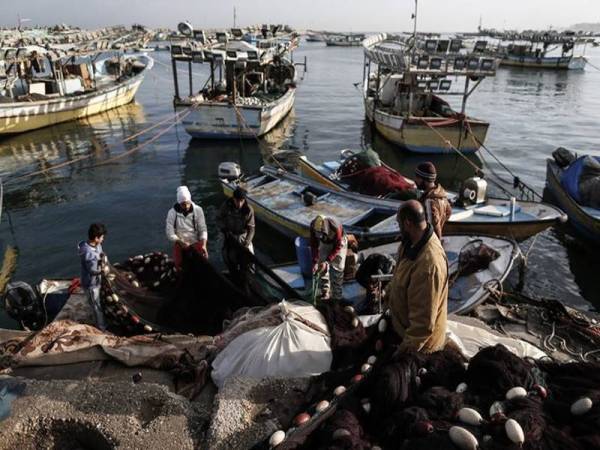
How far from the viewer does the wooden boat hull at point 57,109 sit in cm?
2302

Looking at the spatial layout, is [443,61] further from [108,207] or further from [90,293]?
[90,293]

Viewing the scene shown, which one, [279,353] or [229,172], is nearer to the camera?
[279,353]

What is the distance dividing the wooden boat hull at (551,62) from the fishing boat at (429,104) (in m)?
45.6

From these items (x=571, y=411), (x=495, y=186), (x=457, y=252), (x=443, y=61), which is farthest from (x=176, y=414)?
(x=443, y=61)

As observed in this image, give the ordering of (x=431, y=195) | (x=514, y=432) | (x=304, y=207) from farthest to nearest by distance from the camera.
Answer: (x=304, y=207), (x=431, y=195), (x=514, y=432)

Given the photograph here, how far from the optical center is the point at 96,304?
6.73 metres

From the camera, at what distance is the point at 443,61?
2005 centimetres

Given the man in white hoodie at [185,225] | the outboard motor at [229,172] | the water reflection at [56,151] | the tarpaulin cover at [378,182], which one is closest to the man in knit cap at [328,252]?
the man in white hoodie at [185,225]

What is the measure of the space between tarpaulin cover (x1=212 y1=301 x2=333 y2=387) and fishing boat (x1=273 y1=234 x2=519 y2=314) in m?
2.71

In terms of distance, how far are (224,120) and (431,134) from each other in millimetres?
9544

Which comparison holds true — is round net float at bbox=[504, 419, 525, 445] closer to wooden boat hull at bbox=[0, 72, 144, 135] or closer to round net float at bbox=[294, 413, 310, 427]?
round net float at bbox=[294, 413, 310, 427]

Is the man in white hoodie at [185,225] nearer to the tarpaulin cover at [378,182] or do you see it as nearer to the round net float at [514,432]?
the round net float at [514,432]

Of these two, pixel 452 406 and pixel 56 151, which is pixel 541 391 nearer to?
pixel 452 406

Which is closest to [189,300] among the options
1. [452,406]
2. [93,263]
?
[93,263]
